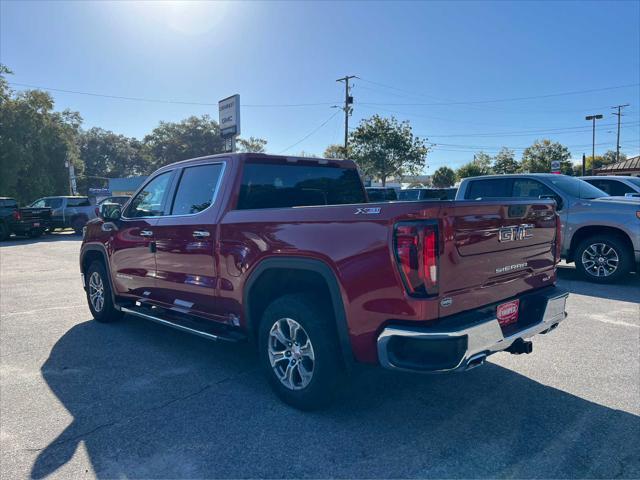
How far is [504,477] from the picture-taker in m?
2.63

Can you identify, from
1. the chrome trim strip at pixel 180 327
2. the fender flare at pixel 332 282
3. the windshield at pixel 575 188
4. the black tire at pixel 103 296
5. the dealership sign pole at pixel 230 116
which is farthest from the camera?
the dealership sign pole at pixel 230 116

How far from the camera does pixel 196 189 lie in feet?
14.8

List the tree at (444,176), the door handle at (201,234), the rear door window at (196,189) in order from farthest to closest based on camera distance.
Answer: the tree at (444,176), the rear door window at (196,189), the door handle at (201,234)

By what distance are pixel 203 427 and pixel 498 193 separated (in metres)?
7.21

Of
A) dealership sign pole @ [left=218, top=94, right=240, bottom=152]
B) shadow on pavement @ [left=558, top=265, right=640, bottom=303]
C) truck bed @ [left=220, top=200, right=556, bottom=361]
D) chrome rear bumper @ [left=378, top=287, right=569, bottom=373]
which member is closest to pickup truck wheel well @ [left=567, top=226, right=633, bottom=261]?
shadow on pavement @ [left=558, top=265, right=640, bottom=303]

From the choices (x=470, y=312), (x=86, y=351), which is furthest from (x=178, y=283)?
(x=470, y=312)

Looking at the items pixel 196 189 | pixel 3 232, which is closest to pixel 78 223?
pixel 3 232

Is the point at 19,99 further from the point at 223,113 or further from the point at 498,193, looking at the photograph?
the point at 498,193

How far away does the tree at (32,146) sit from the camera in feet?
95.2

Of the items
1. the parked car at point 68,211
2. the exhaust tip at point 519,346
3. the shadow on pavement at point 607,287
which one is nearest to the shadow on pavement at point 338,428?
the exhaust tip at point 519,346

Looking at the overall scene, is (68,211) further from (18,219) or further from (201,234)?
(201,234)

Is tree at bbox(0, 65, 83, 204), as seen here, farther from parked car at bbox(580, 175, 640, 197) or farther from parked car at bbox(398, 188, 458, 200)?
parked car at bbox(580, 175, 640, 197)

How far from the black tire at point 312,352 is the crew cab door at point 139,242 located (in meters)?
1.98

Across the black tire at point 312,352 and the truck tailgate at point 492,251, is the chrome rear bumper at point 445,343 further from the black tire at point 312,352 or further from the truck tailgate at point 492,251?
the black tire at point 312,352
